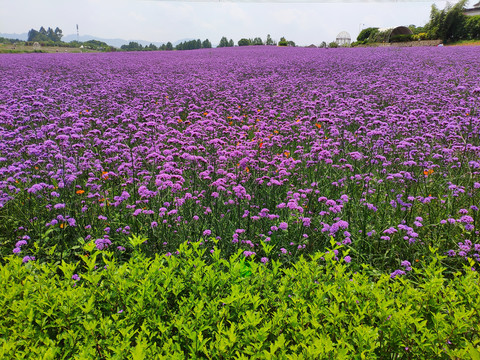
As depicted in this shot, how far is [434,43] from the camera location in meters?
45.3

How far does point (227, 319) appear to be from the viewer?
2.09 meters

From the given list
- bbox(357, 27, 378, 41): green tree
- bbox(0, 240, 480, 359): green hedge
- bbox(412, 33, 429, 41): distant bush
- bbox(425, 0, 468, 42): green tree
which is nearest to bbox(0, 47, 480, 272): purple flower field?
bbox(0, 240, 480, 359): green hedge

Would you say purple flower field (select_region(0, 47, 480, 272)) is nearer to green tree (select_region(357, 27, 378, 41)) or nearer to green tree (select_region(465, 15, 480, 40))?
green tree (select_region(465, 15, 480, 40))

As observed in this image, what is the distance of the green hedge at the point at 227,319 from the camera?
1.81 metres

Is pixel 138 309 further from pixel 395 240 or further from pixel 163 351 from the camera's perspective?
pixel 395 240

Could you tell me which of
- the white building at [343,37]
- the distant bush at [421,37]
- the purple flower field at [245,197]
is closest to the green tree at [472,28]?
the distant bush at [421,37]

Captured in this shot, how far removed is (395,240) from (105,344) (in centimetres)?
358

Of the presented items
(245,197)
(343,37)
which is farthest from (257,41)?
(245,197)

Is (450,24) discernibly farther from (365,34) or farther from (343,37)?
(343,37)

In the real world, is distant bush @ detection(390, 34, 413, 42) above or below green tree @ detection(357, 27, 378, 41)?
below

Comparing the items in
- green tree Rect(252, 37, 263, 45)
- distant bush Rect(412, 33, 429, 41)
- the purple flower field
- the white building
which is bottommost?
the purple flower field

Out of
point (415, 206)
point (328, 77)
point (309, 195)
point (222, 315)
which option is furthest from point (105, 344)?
point (328, 77)

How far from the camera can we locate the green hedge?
181 cm

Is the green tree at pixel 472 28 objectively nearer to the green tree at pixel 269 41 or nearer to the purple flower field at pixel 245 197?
the green tree at pixel 269 41
